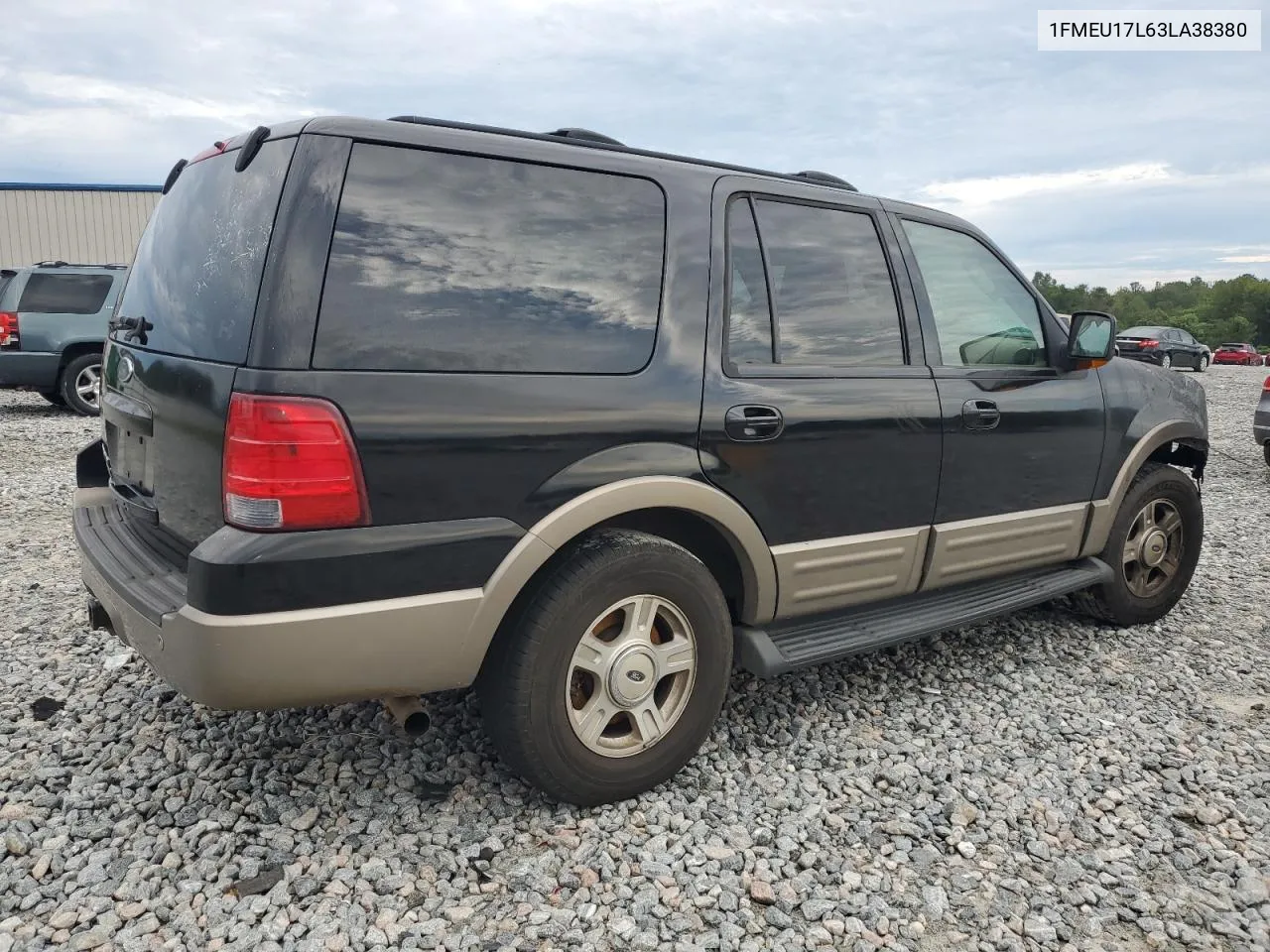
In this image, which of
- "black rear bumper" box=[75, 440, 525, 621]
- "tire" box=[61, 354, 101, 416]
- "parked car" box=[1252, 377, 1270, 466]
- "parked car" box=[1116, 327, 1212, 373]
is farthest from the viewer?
"parked car" box=[1116, 327, 1212, 373]

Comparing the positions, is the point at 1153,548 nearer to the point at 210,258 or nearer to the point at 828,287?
the point at 828,287

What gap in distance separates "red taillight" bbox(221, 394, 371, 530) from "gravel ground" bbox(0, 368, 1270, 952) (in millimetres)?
975

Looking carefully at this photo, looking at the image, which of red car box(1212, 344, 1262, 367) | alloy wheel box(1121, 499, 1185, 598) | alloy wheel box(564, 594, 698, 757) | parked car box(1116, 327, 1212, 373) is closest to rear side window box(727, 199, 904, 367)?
alloy wheel box(564, 594, 698, 757)

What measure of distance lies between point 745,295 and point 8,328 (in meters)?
11.1

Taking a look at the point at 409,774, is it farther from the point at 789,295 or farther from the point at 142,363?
the point at 789,295

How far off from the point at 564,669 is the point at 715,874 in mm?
680

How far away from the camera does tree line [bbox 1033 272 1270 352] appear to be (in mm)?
69375

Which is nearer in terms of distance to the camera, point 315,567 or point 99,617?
point 315,567

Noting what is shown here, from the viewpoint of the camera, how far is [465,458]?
2.41 metres

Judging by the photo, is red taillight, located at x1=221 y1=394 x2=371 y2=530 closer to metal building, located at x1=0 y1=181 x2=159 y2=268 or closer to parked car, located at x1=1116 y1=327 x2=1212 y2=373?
metal building, located at x1=0 y1=181 x2=159 y2=268

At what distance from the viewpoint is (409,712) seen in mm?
2510

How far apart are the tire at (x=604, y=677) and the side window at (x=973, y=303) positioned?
152cm

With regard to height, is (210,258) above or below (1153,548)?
above

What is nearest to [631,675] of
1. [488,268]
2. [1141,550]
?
[488,268]
